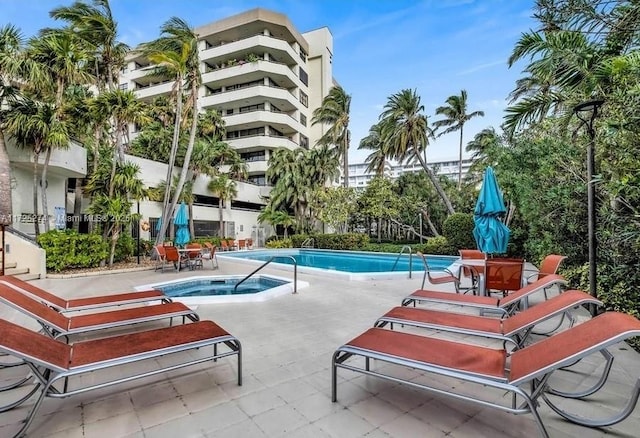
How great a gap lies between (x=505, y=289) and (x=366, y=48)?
1463 cm

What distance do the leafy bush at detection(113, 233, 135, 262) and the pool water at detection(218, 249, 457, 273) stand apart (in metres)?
5.12

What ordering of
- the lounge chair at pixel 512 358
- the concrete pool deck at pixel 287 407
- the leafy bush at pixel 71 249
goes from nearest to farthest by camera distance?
the lounge chair at pixel 512 358 → the concrete pool deck at pixel 287 407 → the leafy bush at pixel 71 249

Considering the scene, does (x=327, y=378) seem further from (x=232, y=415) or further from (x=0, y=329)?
(x=0, y=329)

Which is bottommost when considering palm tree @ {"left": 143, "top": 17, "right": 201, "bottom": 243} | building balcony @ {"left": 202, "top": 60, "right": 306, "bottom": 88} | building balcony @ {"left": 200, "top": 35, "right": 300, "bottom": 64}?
palm tree @ {"left": 143, "top": 17, "right": 201, "bottom": 243}

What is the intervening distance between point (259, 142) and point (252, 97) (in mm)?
4201

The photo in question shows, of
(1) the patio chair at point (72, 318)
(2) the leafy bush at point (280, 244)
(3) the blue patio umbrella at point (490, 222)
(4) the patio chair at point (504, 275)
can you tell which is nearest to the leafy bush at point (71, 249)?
(1) the patio chair at point (72, 318)

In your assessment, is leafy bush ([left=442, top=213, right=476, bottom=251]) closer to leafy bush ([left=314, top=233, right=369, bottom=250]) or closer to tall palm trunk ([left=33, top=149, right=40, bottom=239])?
leafy bush ([left=314, top=233, right=369, bottom=250])

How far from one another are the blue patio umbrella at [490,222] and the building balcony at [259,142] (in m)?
26.1

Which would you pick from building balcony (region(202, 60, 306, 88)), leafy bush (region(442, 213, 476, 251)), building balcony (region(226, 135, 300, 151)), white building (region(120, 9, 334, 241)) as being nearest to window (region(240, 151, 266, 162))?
white building (region(120, 9, 334, 241))

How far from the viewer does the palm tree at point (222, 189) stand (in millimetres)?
24250

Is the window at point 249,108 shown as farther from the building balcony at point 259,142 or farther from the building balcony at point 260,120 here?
the building balcony at point 259,142

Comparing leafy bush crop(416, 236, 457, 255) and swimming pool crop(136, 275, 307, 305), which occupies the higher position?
leafy bush crop(416, 236, 457, 255)

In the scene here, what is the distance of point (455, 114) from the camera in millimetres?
28766

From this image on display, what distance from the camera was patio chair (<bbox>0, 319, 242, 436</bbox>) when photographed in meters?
2.27
